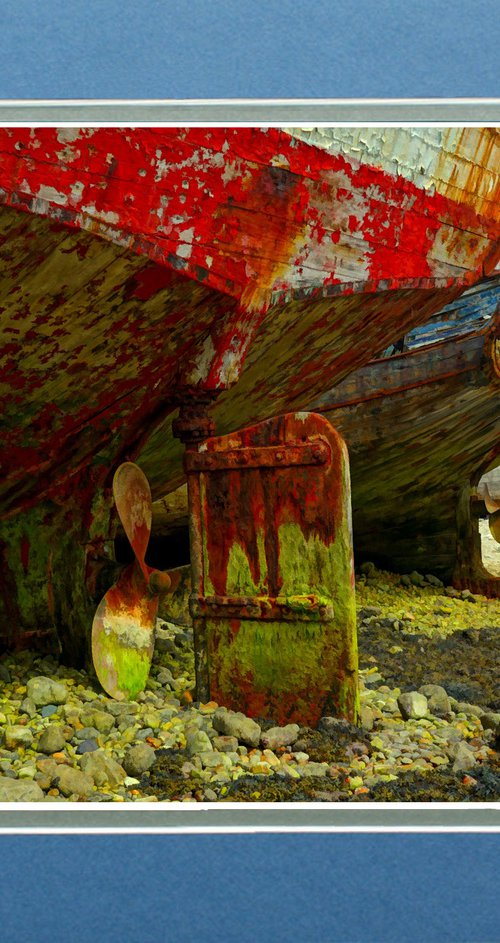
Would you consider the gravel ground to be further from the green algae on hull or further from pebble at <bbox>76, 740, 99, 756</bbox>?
the green algae on hull

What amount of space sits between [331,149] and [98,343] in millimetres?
1169

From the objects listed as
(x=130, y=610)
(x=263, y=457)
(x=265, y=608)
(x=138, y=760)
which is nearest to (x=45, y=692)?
(x=130, y=610)

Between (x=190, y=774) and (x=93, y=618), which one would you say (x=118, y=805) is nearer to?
(x=190, y=774)

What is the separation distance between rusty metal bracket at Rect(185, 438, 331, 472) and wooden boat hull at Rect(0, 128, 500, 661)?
0.81ft

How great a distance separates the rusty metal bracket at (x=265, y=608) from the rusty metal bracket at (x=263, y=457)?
0.51 metres

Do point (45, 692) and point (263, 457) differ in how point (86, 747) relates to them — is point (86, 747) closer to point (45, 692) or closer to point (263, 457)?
point (45, 692)

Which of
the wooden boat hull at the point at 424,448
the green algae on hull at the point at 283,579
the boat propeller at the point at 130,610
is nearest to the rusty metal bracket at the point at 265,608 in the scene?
the green algae on hull at the point at 283,579

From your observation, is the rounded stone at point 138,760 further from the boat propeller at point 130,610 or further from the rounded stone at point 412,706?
the rounded stone at point 412,706

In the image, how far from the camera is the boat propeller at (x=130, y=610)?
4125 mm

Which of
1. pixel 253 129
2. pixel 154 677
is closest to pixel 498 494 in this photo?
pixel 154 677

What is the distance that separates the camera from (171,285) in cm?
342

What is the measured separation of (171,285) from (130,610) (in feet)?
4.94

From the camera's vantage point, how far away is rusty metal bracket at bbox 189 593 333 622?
374cm

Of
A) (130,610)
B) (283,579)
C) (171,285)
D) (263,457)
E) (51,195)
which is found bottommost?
(130,610)
